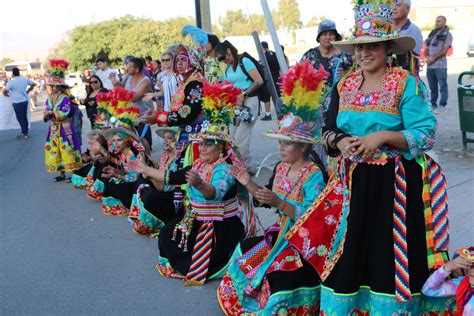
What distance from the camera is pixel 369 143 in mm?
2896

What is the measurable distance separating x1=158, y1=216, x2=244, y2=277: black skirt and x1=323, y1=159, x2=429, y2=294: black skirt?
1.58 metres

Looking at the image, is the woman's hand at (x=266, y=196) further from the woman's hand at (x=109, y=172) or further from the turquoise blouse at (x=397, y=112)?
the woman's hand at (x=109, y=172)

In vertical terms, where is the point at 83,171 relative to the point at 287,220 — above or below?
below

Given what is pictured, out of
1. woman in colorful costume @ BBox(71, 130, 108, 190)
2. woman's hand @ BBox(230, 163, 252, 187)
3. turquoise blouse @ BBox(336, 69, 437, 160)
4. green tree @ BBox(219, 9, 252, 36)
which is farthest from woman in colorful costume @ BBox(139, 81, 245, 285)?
green tree @ BBox(219, 9, 252, 36)

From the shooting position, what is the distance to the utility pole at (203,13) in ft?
28.8

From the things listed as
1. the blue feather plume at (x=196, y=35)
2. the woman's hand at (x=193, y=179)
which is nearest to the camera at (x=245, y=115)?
the blue feather plume at (x=196, y=35)

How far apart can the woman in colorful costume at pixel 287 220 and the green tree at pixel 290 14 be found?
78929 millimetres

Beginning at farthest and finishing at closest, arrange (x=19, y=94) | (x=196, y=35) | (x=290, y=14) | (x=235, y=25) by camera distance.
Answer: (x=290, y=14)
(x=235, y=25)
(x=19, y=94)
(x=196, y=35)

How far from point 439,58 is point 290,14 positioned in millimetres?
73532

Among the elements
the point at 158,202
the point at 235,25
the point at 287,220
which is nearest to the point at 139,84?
the point at 158,202

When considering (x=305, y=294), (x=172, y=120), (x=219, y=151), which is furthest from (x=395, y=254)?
(x=172, y=120)

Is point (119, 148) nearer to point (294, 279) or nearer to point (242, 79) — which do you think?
point (242, 79)

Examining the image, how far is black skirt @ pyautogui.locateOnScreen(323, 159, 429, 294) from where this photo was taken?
3.07 m

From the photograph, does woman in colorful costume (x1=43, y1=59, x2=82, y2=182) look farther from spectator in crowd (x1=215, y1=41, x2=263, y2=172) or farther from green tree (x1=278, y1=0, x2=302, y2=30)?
green tree (x1=278, y1=0, x2=302, y2=30)
